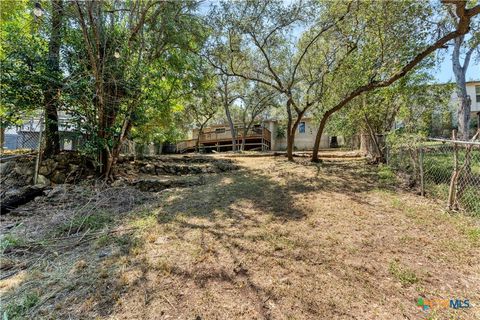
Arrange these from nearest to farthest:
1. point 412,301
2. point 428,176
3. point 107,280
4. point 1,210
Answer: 1. point 412,301
2. point 107,280
3. point 1,210
4. point 428,176

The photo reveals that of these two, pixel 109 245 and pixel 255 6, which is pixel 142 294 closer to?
pixel 109 245

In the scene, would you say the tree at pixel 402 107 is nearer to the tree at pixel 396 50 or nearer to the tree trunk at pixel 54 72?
the tree at pixel 396 50

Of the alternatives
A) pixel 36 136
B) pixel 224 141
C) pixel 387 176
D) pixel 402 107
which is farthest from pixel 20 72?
pixel 224 141

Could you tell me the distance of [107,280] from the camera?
2.34 meters

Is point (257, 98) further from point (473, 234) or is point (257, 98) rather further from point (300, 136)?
point (473, 234)

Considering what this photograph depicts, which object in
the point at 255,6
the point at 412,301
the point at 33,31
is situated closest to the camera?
the point at 412,301

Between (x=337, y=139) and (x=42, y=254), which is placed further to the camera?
(x=337, y=139)

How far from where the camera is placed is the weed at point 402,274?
2203mm

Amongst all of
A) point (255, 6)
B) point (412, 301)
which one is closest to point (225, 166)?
point (255, 6)

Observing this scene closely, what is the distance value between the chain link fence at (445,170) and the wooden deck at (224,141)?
1431cm

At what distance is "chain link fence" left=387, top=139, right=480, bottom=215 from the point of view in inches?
148

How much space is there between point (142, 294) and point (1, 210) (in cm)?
477

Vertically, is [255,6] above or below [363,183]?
above

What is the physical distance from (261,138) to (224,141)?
368cm
